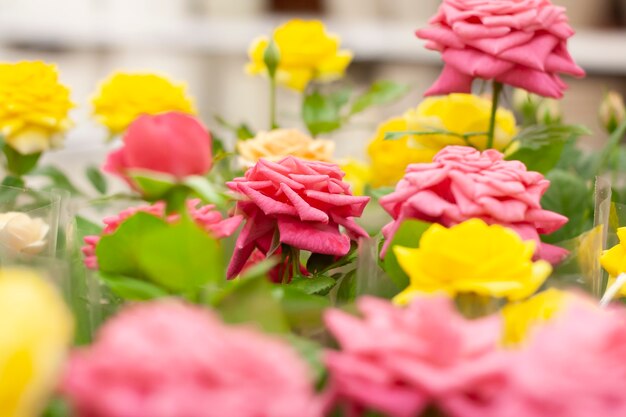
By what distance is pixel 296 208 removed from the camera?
1.06 ft

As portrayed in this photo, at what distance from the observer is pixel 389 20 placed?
186cm

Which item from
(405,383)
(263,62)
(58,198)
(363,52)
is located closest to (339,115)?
(263,62)

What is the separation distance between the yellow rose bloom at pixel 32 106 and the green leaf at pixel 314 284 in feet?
0.78

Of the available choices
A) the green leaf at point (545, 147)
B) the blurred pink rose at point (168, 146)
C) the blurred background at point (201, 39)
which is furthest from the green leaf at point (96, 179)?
the blurred background at point (201, 39)

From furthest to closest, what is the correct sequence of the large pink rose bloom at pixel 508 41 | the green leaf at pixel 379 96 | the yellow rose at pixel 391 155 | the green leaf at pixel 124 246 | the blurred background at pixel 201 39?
the blurred background at pixel 201 39 < the green leaf at pixel 379 96 < the yellow rose at pixel 391 155 < the large pink rose bloom at pixel 508 41 < the green leaf at pixel 124 246

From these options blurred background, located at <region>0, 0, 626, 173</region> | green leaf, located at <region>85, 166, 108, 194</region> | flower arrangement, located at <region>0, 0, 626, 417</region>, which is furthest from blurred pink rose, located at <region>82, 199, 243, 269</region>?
blurred background, located at <region>0, 0, 626, 173</region>

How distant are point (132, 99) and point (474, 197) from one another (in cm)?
33

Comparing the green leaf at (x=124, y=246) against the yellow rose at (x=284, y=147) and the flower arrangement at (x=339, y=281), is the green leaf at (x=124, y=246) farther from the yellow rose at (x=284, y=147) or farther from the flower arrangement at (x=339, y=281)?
the yellow rose at (x=284, y=147)

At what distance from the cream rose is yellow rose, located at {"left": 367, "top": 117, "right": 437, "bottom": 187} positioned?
0.23 m

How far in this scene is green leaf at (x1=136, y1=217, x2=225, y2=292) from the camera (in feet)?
0.71

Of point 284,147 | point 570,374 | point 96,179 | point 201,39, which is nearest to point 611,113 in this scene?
point 284,147

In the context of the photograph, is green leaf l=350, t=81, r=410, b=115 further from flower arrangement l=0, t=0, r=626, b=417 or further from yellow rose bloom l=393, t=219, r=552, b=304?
yellow rose bloom l=393, t=219, r=552, b=304

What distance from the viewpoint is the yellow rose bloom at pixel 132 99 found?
56cm

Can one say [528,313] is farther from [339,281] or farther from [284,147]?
[284,147]
